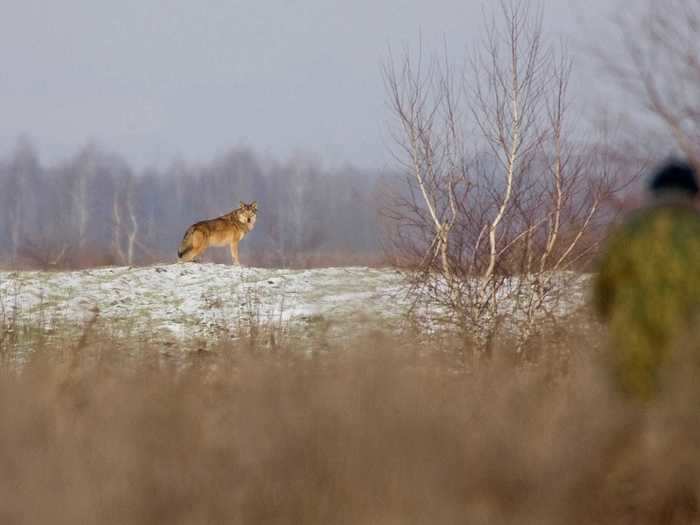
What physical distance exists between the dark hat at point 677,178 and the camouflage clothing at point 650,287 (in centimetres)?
6

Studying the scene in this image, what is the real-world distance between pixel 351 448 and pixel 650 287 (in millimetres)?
2294

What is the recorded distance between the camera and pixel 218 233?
18.5 m

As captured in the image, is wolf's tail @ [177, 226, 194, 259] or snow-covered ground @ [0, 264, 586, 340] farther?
wolf's tail @ [177, 226, 194, 259]

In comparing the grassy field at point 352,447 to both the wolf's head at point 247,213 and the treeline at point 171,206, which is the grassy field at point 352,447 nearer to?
the wolf's head at point 247,213

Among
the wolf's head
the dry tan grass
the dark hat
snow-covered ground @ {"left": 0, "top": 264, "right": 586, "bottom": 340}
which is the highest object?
the wolf's head

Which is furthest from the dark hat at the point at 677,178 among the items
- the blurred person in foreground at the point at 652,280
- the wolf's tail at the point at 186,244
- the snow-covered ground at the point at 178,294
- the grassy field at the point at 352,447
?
the wolf's tail at the point at 186,244

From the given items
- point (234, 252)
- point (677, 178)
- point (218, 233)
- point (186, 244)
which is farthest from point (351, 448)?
point (218, 233)

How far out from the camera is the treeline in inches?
1388

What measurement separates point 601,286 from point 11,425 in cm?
304

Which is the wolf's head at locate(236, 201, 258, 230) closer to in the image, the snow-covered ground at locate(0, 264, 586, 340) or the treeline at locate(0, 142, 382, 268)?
the snow-covered ground at locate(0, 264, 586, 340)

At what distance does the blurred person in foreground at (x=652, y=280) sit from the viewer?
463cm

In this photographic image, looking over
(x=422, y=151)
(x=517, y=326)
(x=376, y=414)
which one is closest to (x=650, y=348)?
(x=376, y=414)

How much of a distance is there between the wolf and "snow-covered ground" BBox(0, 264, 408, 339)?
1500 mm

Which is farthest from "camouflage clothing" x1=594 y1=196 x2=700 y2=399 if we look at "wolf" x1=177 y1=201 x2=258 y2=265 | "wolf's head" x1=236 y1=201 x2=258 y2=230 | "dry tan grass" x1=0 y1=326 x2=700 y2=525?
"wolf's head" x1=236 y1=201 x2=258 y2=230
